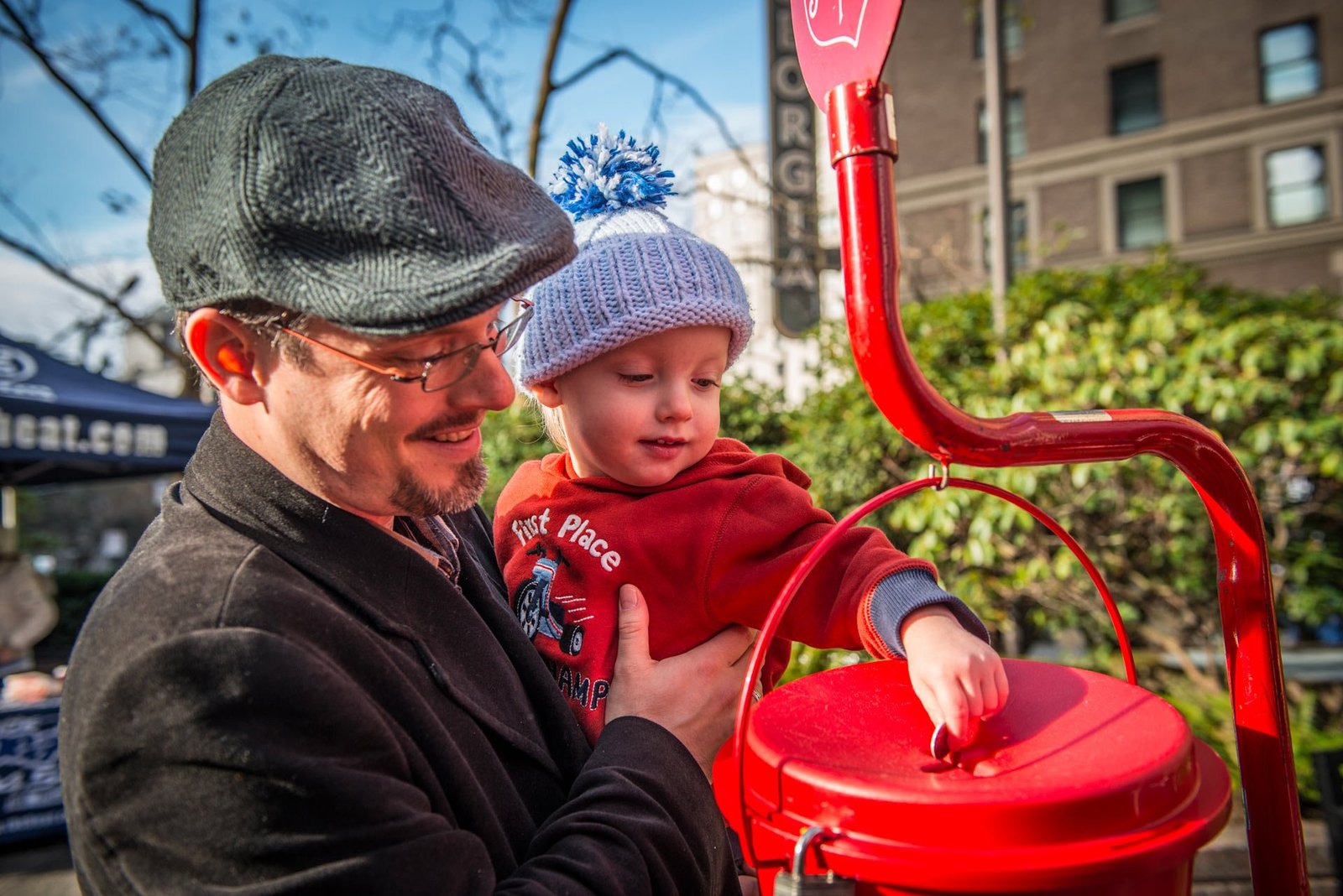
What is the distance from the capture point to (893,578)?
56.7 inches

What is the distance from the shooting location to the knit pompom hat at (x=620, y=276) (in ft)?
5.93

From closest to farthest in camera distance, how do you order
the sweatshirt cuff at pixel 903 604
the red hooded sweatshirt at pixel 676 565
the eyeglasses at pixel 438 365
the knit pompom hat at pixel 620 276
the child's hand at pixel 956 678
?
the child's hand at pixel 956 678 < the eyeglasses at pixel 438 365 < the sweatshirt cuff at pixel 903 604 < the red hooded sweatshirt at pixel 676 565 < the knit pompom hat at pixel 620 276

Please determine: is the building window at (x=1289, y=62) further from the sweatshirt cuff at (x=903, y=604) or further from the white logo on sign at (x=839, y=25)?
the white logo on sign at (x=839, y=25)

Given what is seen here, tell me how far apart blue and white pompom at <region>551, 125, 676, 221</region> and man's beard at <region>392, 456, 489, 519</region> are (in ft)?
2.94

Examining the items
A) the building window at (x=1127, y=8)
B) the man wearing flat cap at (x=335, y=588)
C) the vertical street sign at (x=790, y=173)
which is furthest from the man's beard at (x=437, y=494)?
the building window at (x=1127, y=8)

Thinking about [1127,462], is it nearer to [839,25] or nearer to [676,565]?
[676,565]

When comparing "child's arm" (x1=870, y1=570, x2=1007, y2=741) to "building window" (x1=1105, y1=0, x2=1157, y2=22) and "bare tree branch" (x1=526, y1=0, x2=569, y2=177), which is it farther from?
"building window" (x1=1105, y1=0, x2=1157, y2=22)

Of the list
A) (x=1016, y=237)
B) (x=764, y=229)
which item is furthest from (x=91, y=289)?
(x=1016, y=237)

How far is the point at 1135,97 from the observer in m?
23.4

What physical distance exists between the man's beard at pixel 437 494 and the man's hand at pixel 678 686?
0.43 meters

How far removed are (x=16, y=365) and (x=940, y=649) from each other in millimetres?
6627

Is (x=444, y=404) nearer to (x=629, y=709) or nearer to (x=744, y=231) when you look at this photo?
(x=629, y=709)

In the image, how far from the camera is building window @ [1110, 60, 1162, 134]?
23.1m

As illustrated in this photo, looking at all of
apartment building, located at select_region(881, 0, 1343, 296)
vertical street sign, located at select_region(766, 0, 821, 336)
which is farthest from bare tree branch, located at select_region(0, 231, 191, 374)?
apartment building, located at select_region(881, 0, 1343, 296)
